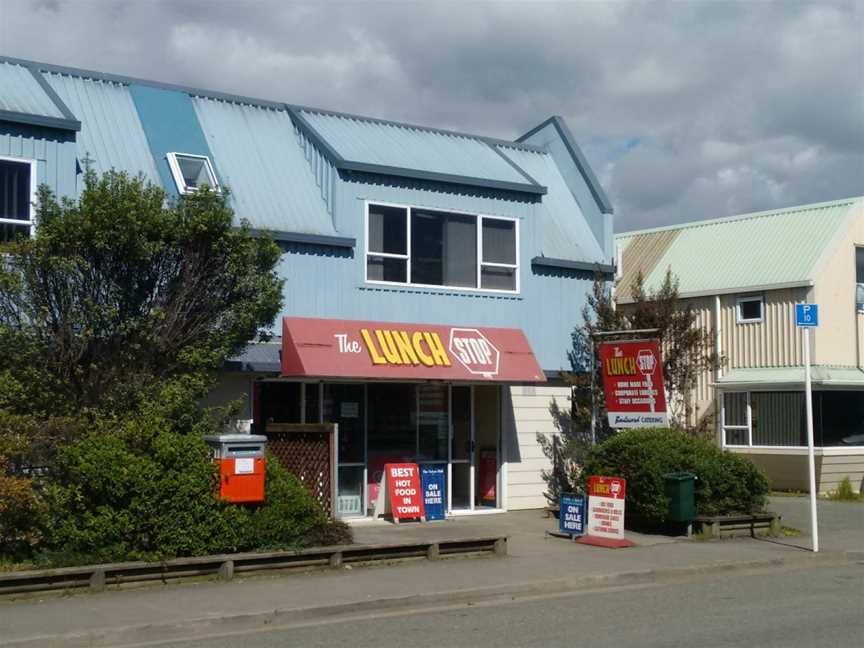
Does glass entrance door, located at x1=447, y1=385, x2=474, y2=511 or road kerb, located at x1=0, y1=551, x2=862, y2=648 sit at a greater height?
glass entrance door, located at x1=447, y1=385, x2=474, y2=511

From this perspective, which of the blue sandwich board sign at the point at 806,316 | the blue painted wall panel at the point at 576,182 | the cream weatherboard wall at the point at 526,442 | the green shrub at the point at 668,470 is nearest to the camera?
the blue sandwich board sign at the point at 806,316

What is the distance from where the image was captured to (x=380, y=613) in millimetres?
11469

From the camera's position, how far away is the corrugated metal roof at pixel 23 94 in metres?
16.1

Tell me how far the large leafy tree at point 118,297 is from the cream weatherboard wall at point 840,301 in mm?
14870

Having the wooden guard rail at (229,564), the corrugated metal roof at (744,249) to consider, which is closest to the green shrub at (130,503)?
the wooden guard rail at (229,564)

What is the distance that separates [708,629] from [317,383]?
9.61 metres

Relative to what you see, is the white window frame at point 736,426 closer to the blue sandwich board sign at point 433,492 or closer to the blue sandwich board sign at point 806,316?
the blue sandwich board sign at point 433,492

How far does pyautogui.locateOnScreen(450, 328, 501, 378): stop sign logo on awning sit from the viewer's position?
18.5 meters

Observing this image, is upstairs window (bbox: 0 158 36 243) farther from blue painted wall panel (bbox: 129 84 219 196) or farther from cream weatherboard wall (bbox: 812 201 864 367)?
cream weatherboard wall (bbox: 812 201 864 367)

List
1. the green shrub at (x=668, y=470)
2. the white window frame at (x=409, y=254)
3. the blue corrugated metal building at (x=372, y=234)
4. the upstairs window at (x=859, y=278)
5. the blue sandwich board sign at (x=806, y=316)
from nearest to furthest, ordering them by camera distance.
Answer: the blue sandwich board sign at (x=806, y=316) < the green shrub at (x=668, y=470) < the blue corrugated metal building at (x=372, y=234) < the white window frame at (x=409, y=254) < the upstairs window at (x=859, y=278)

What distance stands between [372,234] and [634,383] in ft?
17.0

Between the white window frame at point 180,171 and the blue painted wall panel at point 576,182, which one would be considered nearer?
the white window frame at point 180,171

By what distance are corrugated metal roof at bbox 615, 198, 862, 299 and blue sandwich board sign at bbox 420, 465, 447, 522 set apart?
35.8 ft

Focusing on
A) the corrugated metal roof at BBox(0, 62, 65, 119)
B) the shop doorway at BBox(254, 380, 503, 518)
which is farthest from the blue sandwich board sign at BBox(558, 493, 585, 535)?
the corrugated metal roof at BBox(0, 62, 65, 119)
